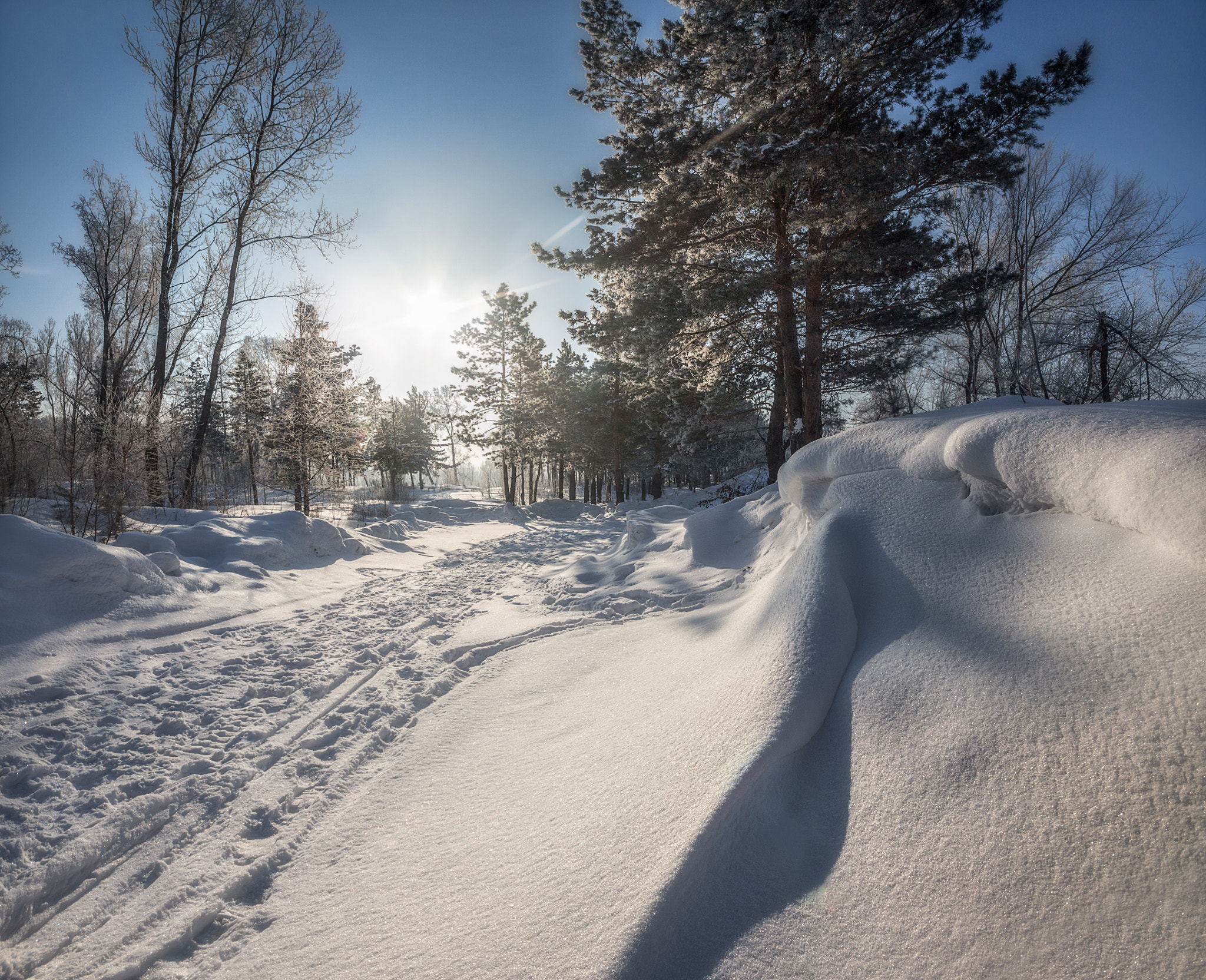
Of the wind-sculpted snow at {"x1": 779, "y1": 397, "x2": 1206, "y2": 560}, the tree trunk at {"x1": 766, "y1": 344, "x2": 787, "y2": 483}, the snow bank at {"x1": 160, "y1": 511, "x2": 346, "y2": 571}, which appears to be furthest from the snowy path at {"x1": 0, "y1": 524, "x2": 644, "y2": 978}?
the tree trunk at {"x1": 766, "y1": 344, "x2": 787, "y2": 483}

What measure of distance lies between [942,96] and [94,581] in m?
12.4

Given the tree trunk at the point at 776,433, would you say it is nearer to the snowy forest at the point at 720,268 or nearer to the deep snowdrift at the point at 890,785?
the snowy forest at the point at 720,268

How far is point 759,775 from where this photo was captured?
150cm

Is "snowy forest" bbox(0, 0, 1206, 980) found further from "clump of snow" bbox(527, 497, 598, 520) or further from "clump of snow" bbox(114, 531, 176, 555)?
"clump of snow" bbox(527, 497, 598, 520)

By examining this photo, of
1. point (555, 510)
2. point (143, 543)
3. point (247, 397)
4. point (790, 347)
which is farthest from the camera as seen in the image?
point (247, 397)

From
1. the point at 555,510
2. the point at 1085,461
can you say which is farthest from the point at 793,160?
the point at 555,510

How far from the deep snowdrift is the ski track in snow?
0.29m

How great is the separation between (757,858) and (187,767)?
2.75m

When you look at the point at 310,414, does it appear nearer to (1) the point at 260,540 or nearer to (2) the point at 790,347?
(1) the point at 260,540

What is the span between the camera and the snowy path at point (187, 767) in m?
1.53

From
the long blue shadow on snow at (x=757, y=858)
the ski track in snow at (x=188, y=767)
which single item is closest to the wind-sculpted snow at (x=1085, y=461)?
the long blue shadow on snow at (x=757, y=858)

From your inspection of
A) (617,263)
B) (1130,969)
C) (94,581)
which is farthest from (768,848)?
(617,263)

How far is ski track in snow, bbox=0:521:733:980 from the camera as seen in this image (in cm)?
151

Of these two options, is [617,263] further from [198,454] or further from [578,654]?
[198,454]
